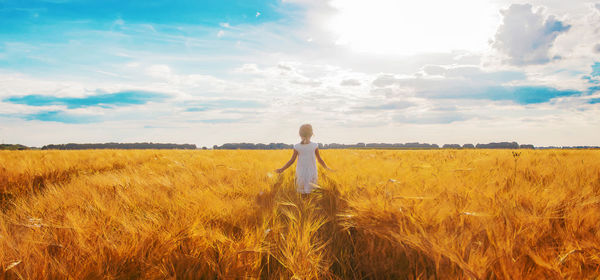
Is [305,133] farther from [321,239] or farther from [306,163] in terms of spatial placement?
[321,239]

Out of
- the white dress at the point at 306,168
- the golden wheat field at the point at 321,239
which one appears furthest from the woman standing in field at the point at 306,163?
the golden wheat field at the point at 321,239

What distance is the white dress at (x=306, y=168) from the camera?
167 inches

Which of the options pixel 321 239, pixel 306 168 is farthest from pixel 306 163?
pixel 321 239

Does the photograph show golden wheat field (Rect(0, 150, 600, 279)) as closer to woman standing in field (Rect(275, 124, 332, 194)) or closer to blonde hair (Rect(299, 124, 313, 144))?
woman standing in field (Rect(275, 124, 332, 194))

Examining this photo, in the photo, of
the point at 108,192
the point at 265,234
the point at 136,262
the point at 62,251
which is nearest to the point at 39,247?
the point at 62,251

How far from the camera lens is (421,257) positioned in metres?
1.85

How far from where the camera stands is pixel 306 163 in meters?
4.43

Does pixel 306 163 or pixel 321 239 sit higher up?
pixel 306 163

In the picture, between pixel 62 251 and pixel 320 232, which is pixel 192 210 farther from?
pixel 320 232

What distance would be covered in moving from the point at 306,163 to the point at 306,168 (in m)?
0.10

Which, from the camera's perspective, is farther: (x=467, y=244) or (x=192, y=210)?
(x=192, y=210)

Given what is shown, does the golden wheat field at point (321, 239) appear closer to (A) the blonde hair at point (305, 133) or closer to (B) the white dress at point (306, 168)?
(B) the white dress at point (306, 168)

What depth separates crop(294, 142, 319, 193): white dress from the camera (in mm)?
4231

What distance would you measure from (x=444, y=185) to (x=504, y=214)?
3.21 feet
